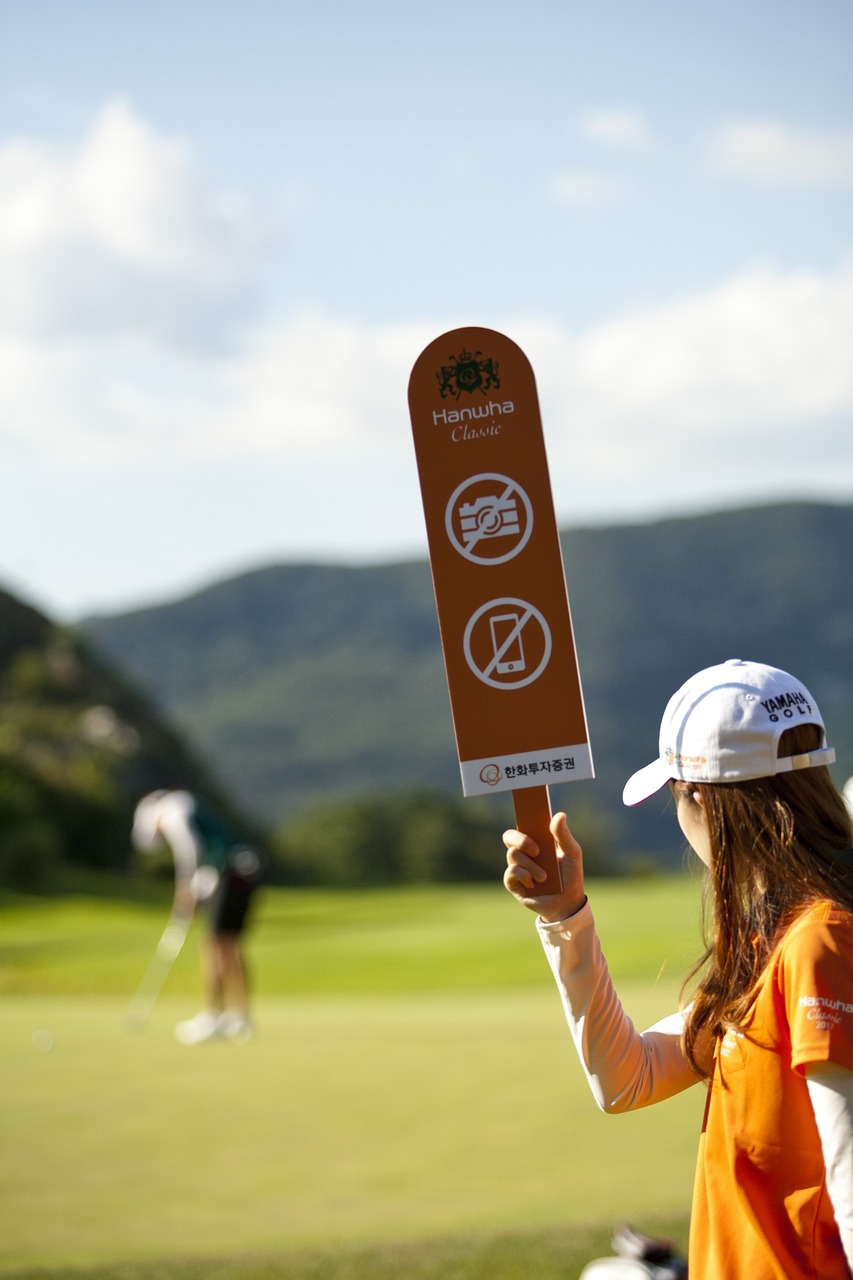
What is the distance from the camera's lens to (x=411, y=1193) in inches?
198

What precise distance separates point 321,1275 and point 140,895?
17.3m

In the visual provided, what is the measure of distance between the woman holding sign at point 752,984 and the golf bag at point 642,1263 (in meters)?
1.10

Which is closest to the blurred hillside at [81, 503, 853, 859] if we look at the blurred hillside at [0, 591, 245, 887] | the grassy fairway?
the blurred hillside at [0, 591, 245, 887]

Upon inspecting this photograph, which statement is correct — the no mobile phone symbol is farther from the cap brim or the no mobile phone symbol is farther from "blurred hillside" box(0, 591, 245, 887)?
"blurred hillside" box(0, 591, 245, 887)

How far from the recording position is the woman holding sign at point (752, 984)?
1.73 meters

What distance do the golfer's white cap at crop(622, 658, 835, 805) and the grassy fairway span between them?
2.92ft

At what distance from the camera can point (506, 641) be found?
2.09 m

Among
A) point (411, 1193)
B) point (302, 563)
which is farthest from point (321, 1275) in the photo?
point (302, 563)

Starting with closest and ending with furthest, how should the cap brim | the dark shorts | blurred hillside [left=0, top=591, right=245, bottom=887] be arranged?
the cap brim
the dark shorts
blurred hillside [left=0, top=591, right=245, bottom=887]

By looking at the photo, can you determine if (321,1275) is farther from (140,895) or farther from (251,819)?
(251,819)

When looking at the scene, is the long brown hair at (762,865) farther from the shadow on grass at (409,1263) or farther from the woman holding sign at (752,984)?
the shadow on grass at (409,1263)

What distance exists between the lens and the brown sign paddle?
6.81 feet

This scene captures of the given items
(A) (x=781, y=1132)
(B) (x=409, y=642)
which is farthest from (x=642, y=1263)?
(B) (x=409, y=642)

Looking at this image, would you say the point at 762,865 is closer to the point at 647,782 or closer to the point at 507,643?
the point at 647,782
